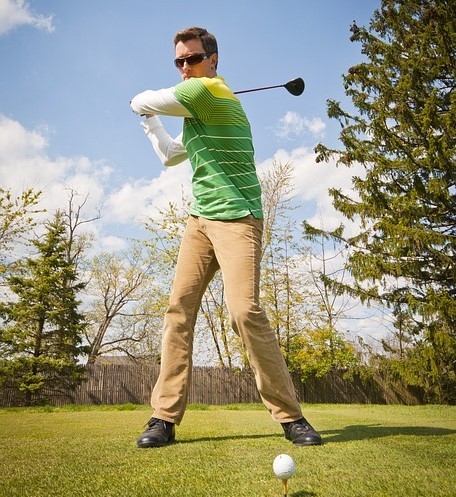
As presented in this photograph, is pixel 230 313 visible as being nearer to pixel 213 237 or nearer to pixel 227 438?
pixel 213 237

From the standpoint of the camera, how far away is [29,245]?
18.8 metres

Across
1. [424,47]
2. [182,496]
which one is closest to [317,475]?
[182,496]

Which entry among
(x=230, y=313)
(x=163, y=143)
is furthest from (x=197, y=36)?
(x=230, y=313)

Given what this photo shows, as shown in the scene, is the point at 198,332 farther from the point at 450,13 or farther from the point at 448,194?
the point at 450,13

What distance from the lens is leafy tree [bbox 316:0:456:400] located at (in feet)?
44.2

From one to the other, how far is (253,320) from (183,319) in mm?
565

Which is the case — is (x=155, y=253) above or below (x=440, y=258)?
above

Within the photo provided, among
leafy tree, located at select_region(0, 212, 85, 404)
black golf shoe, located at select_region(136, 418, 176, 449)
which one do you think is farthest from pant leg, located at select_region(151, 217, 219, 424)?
leafy tree, located at select_region(0, 212, 85, 404)

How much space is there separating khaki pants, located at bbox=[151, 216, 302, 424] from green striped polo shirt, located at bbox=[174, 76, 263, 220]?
99 mm

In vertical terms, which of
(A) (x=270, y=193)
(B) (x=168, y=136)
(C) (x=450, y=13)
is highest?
(C) (x=450, y=13)

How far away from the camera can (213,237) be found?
3045 millimetres

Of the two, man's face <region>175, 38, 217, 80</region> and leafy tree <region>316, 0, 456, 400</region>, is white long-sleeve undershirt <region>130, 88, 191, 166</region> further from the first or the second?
leafy tree <region>316, 0, 456, 400</region>

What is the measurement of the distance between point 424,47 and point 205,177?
49.1 ft

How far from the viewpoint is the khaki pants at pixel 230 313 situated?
2.83 m
